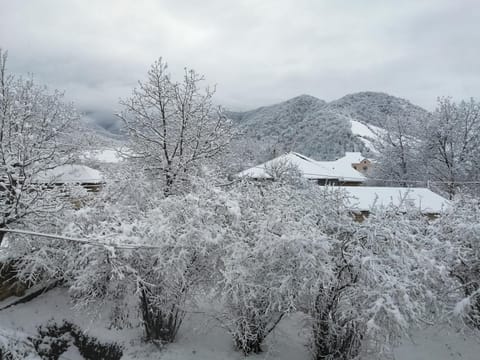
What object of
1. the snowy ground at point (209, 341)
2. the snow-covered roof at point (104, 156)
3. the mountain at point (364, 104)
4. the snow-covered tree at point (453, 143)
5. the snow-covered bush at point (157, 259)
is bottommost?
the snowy ground at point (209, 341)

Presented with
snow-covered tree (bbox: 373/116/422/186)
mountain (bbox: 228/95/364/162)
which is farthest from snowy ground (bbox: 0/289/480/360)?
mountain (bbox: 228/95/364/162)

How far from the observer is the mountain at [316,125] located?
2552 inches

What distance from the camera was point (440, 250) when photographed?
809 centimetres

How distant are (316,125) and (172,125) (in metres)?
67.5

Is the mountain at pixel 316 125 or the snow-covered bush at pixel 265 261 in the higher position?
the mountain at pixel 316 125

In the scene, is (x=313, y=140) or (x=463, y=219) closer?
(x=463, y=219)

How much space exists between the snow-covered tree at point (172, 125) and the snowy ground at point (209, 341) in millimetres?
5425

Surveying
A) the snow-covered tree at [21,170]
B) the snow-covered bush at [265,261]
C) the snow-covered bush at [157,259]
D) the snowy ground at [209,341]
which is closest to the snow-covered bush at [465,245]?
the snowy ground at [209,341]

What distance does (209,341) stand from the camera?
29.7 feet

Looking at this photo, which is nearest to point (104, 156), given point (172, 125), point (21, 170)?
point (172, 125)

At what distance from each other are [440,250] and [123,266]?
7122 millimetres

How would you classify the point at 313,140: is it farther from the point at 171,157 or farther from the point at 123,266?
the point at 123,266

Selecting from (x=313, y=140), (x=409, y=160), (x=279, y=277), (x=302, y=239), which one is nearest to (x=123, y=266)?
(x=279, y=277)

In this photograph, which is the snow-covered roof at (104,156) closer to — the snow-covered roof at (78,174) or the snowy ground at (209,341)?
the snow-covered roof at (78,174)
